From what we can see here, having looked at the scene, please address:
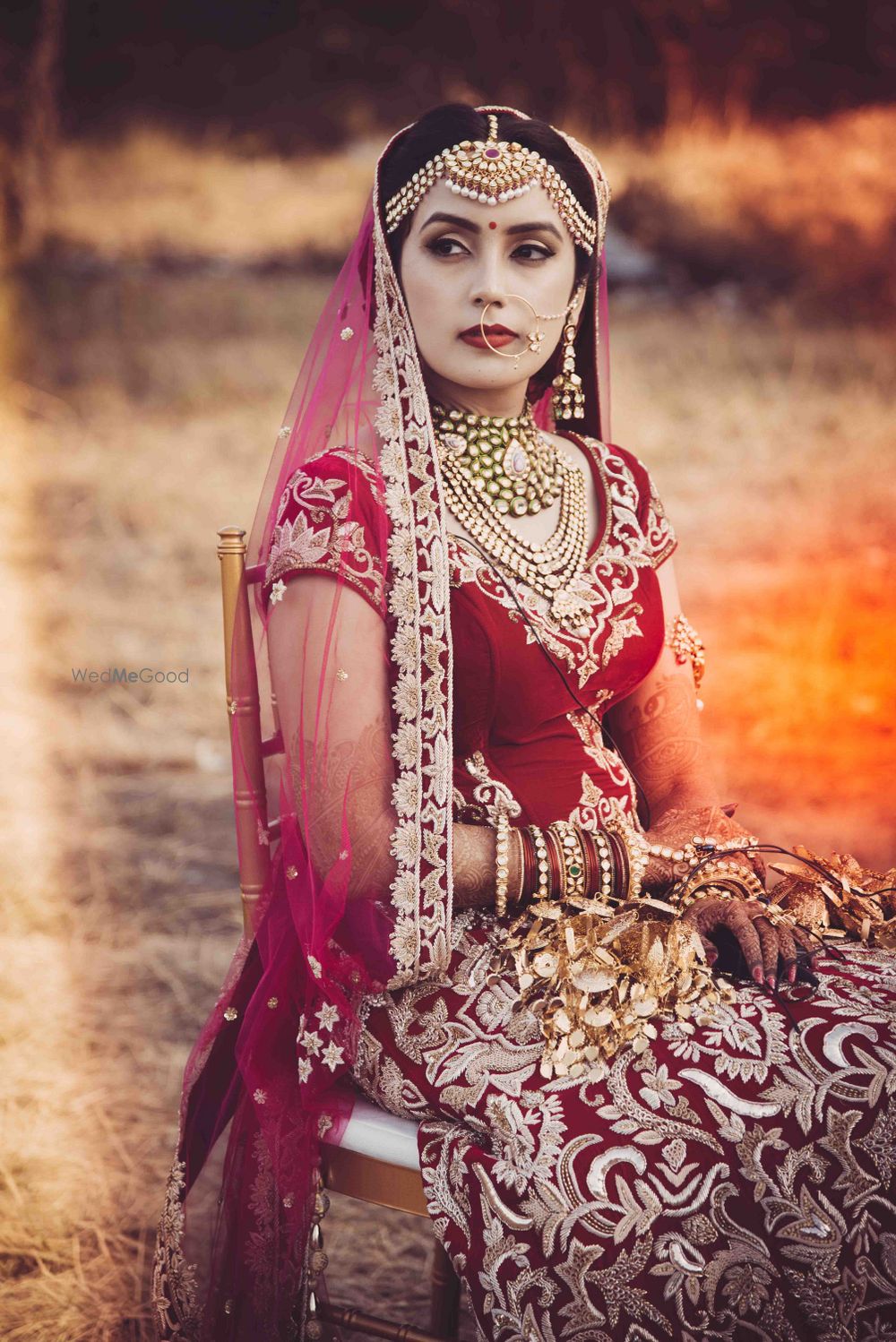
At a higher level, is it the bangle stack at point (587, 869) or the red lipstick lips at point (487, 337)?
the red lipstick lips at point (487, 337)

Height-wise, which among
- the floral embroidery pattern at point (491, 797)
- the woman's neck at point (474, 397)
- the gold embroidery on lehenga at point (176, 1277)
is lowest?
the gold embroidery on lehenga at point (176, 1277)

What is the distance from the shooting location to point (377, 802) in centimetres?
107

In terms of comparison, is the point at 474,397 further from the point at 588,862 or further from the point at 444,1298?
the point at 444,1298

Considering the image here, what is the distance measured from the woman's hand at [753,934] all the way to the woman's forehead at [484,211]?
2.13 feet

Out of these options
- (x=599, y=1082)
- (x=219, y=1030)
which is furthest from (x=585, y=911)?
(x=219, y=1030)

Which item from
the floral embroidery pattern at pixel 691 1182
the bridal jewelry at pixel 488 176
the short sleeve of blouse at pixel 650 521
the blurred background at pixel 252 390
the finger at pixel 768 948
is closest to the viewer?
the floral embroidery pattern at pixel 691 1182

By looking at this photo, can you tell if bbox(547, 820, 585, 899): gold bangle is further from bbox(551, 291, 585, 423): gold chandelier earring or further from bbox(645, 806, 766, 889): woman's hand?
bbox(551, 291, 585, 423): gold chandelier earring

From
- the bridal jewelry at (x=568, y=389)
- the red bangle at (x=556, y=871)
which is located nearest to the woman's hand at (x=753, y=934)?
the red bangle at (x=556, y=871)

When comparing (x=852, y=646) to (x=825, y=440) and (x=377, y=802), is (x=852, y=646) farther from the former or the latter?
(x=377, y=802)

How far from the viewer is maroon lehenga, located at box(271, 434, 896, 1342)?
2.90 feet

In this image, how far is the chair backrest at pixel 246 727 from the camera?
1285 millimetres

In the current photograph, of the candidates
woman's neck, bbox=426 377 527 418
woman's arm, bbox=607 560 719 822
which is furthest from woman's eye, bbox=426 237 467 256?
woman's arm, bbox=607 560 719 822

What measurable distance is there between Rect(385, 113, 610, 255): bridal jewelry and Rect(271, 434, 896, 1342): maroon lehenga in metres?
0.26

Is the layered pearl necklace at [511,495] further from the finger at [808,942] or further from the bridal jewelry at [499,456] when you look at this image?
the finger at [808,942]
